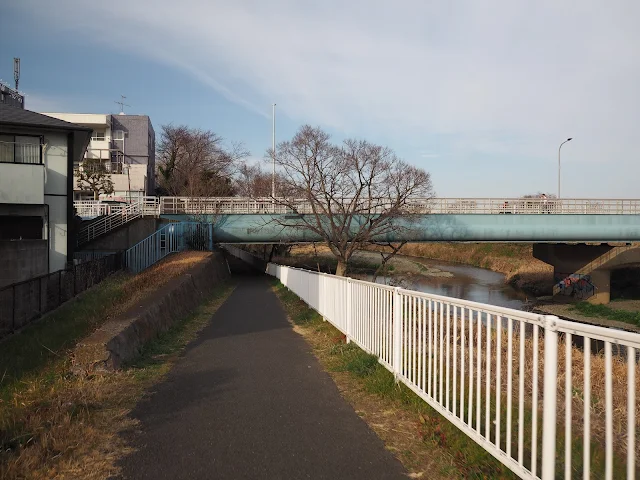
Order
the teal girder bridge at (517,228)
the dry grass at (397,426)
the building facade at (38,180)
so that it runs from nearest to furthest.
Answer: the dry grass at (397,426) → the building facade at (38,180) → the teal girder bridge at (517,228)

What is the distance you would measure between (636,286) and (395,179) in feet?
68.7

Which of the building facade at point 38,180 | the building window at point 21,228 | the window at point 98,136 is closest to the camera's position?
the building facade at point 38,180

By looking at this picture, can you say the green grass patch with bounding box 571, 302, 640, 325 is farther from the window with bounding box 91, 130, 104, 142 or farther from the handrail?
the window with bounding box 91, 130, 104, 142

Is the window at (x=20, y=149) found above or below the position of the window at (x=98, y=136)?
below

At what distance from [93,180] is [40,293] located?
39.5m

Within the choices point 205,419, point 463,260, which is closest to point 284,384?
point 205,419

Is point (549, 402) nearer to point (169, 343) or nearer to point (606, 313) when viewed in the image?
point (169, 343)

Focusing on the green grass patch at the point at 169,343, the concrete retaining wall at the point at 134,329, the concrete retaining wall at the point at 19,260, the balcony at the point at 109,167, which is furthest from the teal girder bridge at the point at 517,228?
the balcony at the point at 109,167

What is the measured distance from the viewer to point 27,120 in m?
20.3

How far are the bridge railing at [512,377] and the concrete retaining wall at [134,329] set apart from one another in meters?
3.26

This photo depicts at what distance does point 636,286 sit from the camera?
1414 inches

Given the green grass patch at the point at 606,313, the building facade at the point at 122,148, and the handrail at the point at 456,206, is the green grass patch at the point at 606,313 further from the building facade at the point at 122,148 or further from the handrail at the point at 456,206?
the building facade at the point at 122,148

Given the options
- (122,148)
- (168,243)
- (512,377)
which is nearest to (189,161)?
(122,148)

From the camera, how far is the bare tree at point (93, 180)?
4731cm
